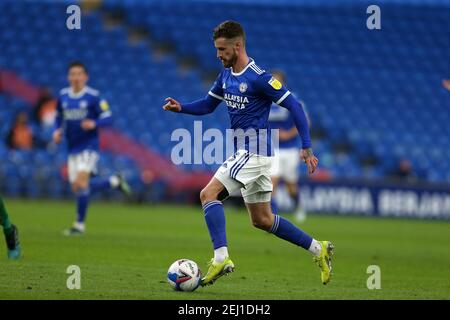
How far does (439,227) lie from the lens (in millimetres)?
18109

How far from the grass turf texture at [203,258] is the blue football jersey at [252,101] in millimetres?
1298

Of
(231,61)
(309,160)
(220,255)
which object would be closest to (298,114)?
(309,160)

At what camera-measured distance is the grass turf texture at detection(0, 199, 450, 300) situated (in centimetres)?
709

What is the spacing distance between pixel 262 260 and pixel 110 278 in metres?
2.84

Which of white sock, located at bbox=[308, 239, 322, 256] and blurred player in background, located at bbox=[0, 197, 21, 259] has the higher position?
blurred player in background, located at bbox=[0, 197, 21, 259]

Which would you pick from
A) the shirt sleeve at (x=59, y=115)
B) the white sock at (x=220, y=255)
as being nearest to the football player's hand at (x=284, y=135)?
the shirt sleeve at (x=59, y=115)

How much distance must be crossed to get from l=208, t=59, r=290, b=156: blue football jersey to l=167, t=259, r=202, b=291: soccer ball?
126cm

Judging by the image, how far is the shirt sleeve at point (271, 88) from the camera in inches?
295

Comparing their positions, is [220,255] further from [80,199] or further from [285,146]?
[285,146]

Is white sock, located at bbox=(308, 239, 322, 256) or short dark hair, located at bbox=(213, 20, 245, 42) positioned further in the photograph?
white sock, located at bbox=(308, 239, 322, 256)

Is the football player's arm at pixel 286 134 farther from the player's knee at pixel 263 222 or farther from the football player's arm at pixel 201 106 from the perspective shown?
the player's knee at pixel 263 222

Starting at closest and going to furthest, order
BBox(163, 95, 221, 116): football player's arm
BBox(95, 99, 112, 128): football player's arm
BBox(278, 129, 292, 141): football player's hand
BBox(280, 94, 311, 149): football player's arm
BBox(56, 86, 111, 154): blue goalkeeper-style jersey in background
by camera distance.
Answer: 1. BBox(280, 94, 311, 149): football player's arm
2. BBox(163, 95, 221, 116): football player's arm
3. BBox(95, 99, 112, 128): football player's arm
4. BBox(56, 86, 111, 154): blue goalkeeper-style jersey in background
5. BBox(278, 129, 292, 141): football player's hand

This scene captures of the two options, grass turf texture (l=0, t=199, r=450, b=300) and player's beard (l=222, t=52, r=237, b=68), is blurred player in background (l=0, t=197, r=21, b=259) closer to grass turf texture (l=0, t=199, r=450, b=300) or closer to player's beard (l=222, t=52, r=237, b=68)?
grass turf texture (l=0, t=199, r=450, b=300)

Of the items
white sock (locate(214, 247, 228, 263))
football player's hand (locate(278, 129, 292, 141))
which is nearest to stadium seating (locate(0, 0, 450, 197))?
football player's hand (locate(278, 129, 292, 141))
